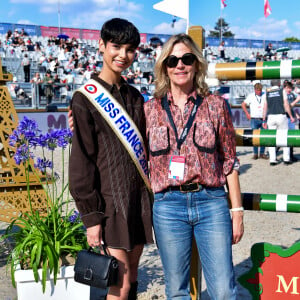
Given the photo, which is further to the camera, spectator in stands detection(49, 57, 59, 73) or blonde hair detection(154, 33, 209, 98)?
spectator in stands detection(49, 57, 59, 73)

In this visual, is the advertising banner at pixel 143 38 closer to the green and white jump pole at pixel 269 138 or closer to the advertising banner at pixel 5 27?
the advertising banner at pixel 5 27

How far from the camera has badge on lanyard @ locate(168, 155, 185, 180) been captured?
210cm

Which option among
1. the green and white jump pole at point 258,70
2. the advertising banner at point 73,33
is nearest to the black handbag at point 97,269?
the green and white jump pole at point 258,70

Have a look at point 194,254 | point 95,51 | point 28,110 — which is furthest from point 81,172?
point 95,51

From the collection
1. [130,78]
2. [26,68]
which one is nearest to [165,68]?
[130,78]

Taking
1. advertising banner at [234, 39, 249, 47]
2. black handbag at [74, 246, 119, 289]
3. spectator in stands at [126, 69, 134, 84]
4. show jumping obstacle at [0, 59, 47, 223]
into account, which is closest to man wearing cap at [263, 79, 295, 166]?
show jumping obstacle at [0, 59, 47, 223]

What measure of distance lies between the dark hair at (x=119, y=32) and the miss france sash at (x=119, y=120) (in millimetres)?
260

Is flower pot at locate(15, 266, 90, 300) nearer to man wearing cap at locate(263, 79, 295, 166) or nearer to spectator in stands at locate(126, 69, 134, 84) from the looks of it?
man wearing cap at locate(263, 79, 295, 166)

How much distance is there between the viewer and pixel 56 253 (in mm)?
2734

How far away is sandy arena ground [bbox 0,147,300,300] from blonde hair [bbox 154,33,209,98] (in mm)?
1937

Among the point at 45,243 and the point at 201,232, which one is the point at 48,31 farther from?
the point at 201,232

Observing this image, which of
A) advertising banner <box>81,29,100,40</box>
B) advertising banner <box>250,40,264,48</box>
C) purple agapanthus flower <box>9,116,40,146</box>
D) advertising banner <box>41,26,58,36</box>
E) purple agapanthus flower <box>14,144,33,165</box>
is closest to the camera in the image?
purple agapanthus flower <box>9,116,40,146</box>

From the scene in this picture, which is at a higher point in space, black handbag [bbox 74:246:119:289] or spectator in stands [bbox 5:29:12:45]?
spectator in stands [bbox 5:29:12:45]

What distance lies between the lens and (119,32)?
2178 mm
